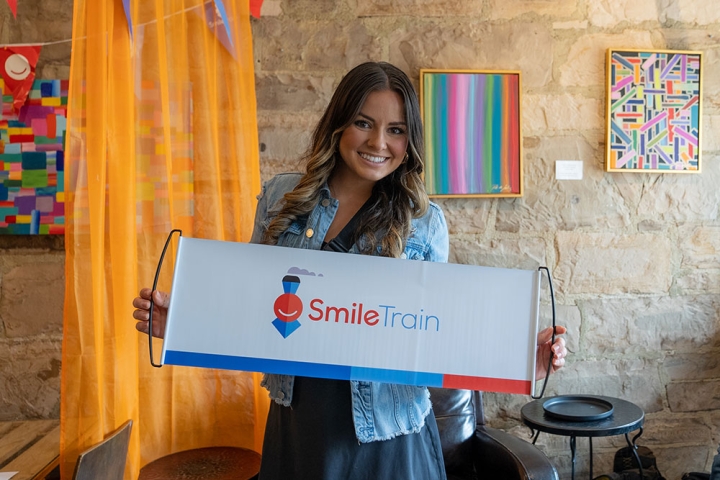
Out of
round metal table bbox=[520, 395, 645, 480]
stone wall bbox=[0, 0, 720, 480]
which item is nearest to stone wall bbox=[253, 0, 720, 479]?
stone wall bbox=[0, 0, 720, 480]

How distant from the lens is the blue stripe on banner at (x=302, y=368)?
115 centimetres

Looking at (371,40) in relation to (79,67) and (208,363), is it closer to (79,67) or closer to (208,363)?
(79,67)

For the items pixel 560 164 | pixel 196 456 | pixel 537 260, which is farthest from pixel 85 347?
pixel 560 164

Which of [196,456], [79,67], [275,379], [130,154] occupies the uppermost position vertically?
[79,67]

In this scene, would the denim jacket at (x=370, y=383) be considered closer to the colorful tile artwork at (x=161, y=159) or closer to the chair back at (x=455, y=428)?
the colorful tile artwork at (x=161, y=159)

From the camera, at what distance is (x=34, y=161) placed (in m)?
2.16

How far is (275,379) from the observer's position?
4.07ft

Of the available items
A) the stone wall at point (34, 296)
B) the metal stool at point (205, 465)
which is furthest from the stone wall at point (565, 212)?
the metal stool at point (205, 465)

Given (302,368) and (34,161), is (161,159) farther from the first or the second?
(302,368)

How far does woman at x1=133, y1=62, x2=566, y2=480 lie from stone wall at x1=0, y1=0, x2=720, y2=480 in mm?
1054

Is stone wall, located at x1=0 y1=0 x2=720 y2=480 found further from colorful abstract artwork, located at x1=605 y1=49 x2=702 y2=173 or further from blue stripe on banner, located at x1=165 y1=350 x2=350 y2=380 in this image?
blue stripe on banner, located at x1=165 y1=350 x2=350 y2=380

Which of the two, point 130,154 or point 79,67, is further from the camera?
point 130,154

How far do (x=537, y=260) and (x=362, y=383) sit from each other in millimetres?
1501

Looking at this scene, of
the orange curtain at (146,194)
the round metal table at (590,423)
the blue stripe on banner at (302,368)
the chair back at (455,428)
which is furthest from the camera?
the chair back at (455,428)
